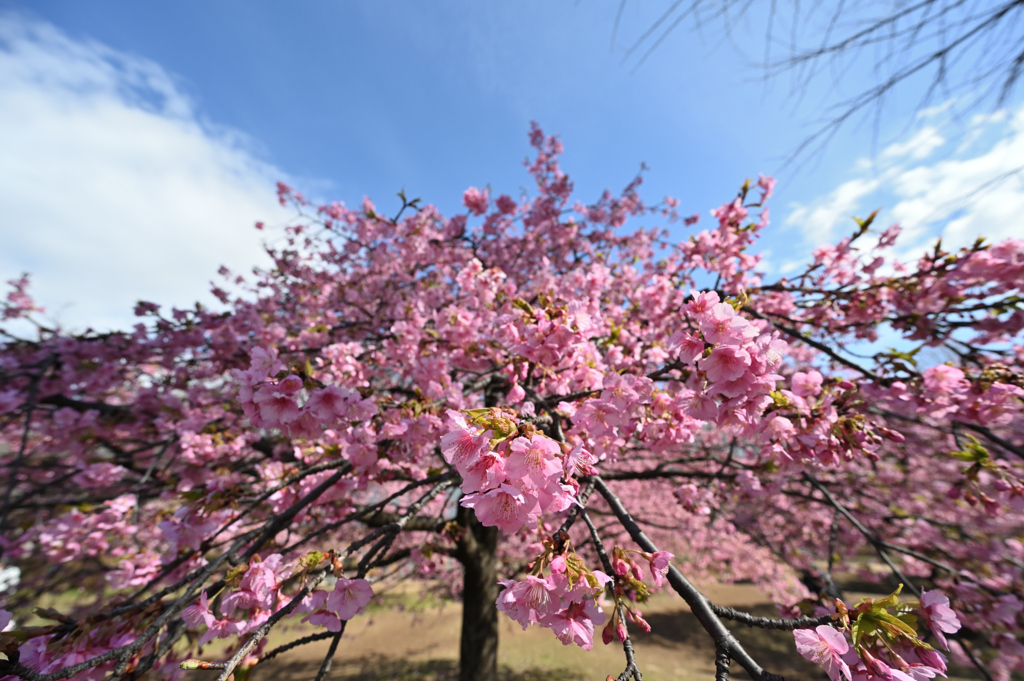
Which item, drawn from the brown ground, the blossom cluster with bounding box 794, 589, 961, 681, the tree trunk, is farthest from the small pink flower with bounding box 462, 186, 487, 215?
the brown ground

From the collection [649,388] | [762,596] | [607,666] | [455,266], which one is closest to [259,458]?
[455,266]

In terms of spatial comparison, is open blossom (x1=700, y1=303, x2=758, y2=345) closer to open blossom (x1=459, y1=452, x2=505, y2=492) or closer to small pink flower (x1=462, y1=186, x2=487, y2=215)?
open blossom (x1=459, y1=452, x2=505, y2=492)

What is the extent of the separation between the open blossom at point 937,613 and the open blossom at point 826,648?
0.45m

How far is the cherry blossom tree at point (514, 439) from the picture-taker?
119 centimetres

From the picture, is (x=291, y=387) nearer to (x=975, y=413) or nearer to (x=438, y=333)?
(x=438, y=333)

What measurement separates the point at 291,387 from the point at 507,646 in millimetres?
10184

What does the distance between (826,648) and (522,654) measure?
9.59 metres

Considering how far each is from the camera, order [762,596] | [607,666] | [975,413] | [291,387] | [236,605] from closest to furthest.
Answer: [236,605] → [291,387] → [975,413] → [607,666] → [762,596]

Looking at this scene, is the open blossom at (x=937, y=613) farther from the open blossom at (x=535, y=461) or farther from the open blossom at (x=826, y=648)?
the open blossom at (x=535, y=461)

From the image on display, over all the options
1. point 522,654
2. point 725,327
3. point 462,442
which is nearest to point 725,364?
point 725,327

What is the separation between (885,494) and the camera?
6.34 meters

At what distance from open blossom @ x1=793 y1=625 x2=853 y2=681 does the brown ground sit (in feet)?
25.0

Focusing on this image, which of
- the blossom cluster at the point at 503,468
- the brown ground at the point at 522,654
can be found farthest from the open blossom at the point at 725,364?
the brown ground at the point at 522,654

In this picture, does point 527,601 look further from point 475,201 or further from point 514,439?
point 475,201
